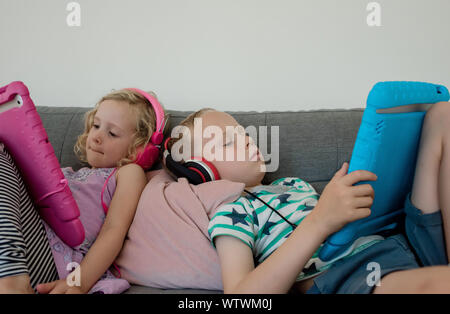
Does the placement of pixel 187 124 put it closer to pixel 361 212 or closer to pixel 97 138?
pixel 97 138

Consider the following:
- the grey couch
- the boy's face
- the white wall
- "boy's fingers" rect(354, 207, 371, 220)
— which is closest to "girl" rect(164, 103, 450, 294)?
"boy's fingers" rect(354, 207, 371, 220)

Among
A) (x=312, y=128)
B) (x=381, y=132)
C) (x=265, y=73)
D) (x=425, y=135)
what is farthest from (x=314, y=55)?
(x=381, y=132)

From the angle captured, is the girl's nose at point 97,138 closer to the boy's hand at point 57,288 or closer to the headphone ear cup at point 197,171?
the headphone ear cup at point 197,171

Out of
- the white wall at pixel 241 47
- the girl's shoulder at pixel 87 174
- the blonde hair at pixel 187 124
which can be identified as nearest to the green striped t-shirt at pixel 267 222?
the blonde hair at pixel 187 124

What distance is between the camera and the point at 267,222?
886 mm

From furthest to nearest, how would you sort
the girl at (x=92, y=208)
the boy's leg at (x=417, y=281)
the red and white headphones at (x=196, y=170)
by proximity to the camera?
1. the red and white headphones at (x=196, y=170)
2. the girl at (x=92, y=208)
3. the boy's leg at (x=417, y=281)

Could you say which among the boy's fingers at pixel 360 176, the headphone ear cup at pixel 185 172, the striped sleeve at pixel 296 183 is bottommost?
the striped sleeve at pixel 296 183

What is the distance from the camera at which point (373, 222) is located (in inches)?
29.1

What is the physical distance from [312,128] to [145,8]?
985 mm

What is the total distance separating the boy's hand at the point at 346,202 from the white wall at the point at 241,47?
108cm

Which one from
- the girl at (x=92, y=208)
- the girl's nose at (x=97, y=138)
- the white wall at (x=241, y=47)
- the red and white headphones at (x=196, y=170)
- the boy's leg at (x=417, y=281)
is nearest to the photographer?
the boy's leg at (x=417, y=281)

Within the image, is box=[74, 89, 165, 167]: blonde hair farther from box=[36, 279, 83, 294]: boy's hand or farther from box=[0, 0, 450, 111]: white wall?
box=[36, 279, 83, 294]: boy's hand

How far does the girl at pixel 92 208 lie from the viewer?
66cm

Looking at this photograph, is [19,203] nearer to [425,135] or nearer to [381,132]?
[381,132]
